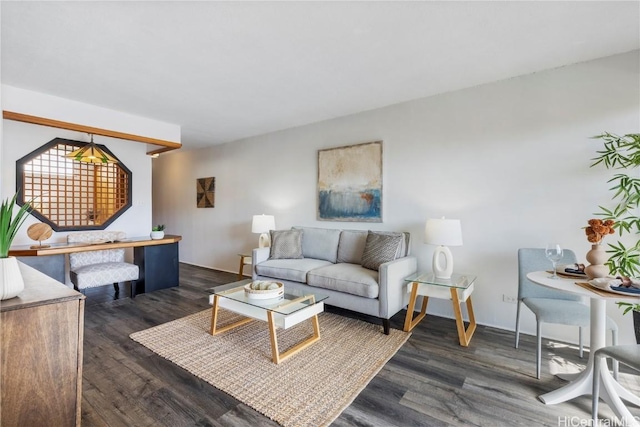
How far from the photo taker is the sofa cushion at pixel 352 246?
352 cm

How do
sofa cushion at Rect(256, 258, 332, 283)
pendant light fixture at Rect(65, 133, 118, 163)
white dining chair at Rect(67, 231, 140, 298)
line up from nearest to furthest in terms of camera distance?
sofa cushion at Rect(256, 258, 332, 283)
white dining chair at Rect(67, 231, 140, 298)
pendant light fixture at Rect(65, 133, 118, 163)

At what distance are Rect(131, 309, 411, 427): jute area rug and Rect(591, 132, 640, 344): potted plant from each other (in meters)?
1.85

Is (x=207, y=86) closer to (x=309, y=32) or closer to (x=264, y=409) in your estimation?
(x=309, y=32)

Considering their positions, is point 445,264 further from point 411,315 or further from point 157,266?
point 157,266

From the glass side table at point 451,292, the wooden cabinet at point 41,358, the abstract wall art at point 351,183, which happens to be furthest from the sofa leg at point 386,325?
the wooden cabinet at point 41,358

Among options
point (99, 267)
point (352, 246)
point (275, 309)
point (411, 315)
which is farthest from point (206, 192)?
point (411, 315)

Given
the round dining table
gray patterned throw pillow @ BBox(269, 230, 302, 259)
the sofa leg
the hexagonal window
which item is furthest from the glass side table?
the hexagonal window

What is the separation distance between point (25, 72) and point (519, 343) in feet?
17.0

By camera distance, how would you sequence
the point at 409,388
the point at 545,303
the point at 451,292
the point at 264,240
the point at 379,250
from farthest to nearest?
the point at 264,240, the point at 379,250, the point at 451,292, the point at 545,303, the point at 409,388

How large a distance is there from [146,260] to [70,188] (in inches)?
65.7

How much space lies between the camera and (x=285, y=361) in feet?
7.24

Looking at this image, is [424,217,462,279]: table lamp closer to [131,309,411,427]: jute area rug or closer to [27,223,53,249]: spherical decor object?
[131,309,411,427]: jute area rug

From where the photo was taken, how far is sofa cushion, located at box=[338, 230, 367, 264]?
352 centimetres

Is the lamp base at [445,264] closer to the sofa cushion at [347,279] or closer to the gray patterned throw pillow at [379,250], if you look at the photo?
the gray patterned throw pillow at [379,250]
